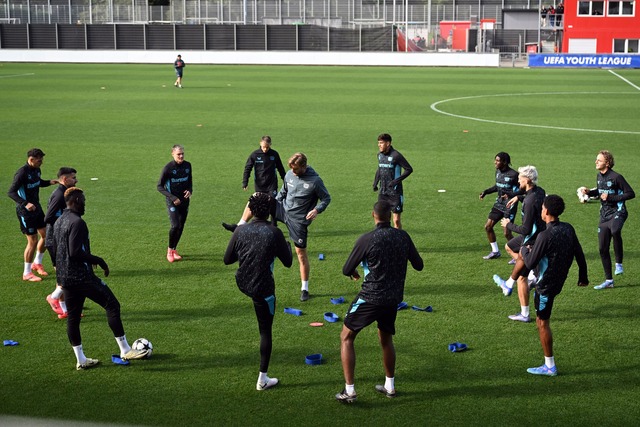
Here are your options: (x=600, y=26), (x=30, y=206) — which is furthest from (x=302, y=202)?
(x=600, y=26)

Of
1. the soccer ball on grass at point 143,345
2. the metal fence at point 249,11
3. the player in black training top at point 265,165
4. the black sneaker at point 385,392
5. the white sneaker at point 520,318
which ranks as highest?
the metal fence at point 249,11

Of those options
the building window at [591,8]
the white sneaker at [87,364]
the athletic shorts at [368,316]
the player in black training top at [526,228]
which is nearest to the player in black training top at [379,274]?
the athletic shorts at [368,316]

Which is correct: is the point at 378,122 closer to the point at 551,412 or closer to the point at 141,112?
the point at 141,112

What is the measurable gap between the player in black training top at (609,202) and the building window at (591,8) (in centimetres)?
5972

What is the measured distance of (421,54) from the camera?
61.9 meters

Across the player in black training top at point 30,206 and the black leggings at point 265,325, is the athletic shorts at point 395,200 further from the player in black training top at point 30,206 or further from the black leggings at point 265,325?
the black leggings at point 265,325

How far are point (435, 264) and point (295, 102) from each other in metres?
23.6

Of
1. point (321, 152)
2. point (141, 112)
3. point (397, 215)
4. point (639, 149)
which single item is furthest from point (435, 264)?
point (141, 112)

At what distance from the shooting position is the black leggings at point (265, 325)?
28.2ft

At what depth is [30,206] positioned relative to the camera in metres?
12.5

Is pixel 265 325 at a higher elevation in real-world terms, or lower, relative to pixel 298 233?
lower

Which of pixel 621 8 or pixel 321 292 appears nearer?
pixel 321 292

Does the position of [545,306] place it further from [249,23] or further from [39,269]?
[249,23]

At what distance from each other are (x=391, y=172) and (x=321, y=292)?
3608 mm
